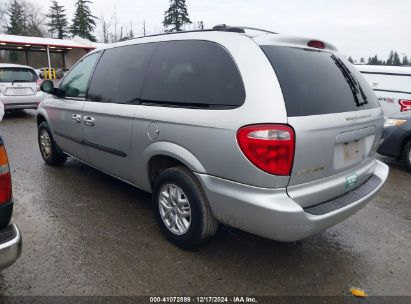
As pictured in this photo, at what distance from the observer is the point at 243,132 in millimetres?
2350

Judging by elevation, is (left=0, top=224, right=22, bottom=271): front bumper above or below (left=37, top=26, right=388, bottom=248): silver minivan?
below

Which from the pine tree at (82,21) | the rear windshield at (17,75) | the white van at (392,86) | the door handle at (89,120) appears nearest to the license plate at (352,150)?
the door handle at (89,120)

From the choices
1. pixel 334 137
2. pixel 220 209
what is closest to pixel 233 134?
pixel 220 209

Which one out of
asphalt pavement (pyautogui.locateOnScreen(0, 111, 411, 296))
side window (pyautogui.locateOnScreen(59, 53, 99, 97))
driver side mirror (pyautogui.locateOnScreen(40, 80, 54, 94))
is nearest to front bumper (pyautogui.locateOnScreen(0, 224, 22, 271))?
asphalt pavement (pyautogui.locateOnScreen(0, 111, 411, 296))

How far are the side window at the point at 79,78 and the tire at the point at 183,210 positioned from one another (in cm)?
181

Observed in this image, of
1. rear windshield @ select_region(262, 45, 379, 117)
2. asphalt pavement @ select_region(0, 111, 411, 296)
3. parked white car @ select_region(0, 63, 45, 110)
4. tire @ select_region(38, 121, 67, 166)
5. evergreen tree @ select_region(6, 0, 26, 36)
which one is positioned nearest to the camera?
rear windshield @ select_region(262, 45, 379, 117)

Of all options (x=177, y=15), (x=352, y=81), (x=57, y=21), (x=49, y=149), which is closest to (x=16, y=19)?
(x=57, y=21)

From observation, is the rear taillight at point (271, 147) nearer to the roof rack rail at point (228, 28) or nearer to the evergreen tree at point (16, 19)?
the roof rack rail at point (228, 28)

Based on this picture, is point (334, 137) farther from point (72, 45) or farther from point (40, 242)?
point (72, 45)

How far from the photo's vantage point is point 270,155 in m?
2.29

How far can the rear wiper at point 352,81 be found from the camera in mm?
2957

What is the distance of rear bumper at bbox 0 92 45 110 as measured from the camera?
390 inches

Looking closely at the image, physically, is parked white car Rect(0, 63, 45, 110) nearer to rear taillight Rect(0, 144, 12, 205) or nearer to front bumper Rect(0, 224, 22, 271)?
rear taillight Rect(0, 144, 12, 205)

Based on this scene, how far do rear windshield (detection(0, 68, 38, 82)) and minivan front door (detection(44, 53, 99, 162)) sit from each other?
6405mm
